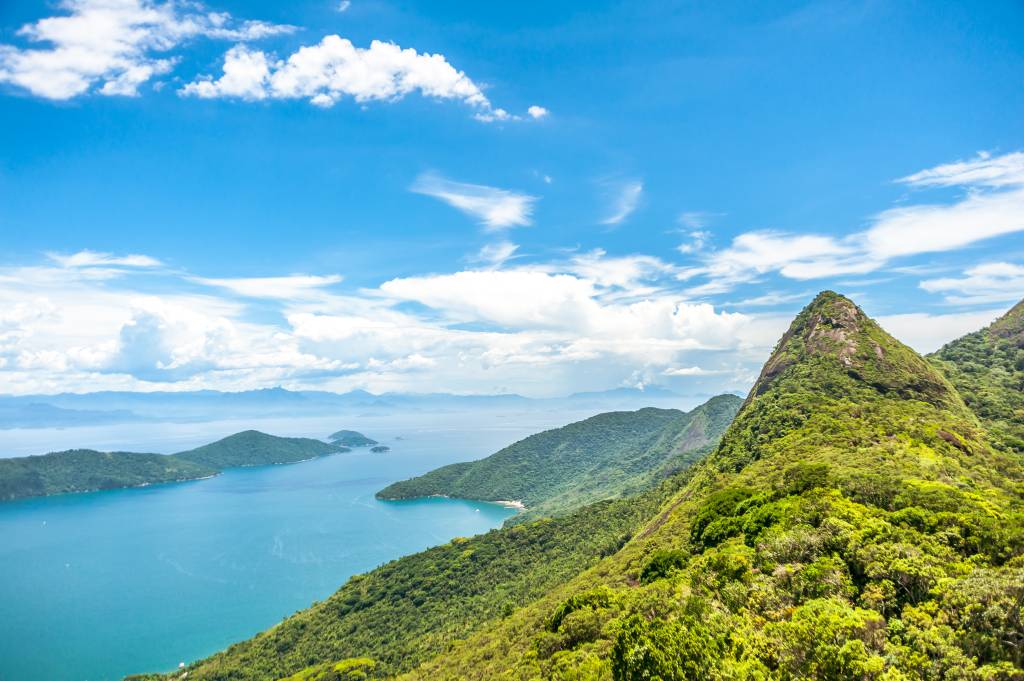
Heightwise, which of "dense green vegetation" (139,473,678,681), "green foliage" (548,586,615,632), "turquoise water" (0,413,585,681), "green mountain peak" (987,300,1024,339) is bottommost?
"turquoise water" (0,413,585,681)

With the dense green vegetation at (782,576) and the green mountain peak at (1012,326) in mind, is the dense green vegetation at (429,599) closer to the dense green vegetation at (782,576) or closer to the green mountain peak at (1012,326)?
the dense green vegetation at (782,576)

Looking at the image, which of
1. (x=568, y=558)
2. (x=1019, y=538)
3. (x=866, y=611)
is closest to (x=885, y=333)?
(x=568, y=558)

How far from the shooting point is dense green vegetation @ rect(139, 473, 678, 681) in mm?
65312

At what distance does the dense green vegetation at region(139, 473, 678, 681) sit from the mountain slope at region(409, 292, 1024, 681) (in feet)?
51.0

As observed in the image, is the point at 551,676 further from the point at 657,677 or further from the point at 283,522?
the point at 283,522

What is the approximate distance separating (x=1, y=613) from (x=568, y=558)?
123 metres

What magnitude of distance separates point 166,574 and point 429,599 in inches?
3842

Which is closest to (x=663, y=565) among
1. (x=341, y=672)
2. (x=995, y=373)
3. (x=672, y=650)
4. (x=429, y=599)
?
Result: (x=672, y=650)

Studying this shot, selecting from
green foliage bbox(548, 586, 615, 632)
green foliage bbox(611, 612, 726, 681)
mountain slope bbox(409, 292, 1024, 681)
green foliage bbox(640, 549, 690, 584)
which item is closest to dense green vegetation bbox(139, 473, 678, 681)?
mountain slope bbox(409, 292, 1024, 681)

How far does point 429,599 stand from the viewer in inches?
3108

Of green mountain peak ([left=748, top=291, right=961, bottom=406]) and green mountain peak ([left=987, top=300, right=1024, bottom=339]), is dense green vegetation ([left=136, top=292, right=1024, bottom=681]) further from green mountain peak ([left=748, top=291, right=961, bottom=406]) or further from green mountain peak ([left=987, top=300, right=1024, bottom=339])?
green mountain peak ([left=987, top=300, right=1024, bottom=339])

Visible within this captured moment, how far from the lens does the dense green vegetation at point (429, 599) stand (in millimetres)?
65312

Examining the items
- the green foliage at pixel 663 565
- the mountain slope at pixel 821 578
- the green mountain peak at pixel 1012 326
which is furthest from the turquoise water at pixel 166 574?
the green mountain peak at pixel 1012 326

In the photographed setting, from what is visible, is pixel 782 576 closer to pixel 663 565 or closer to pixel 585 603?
pixel 585 603
